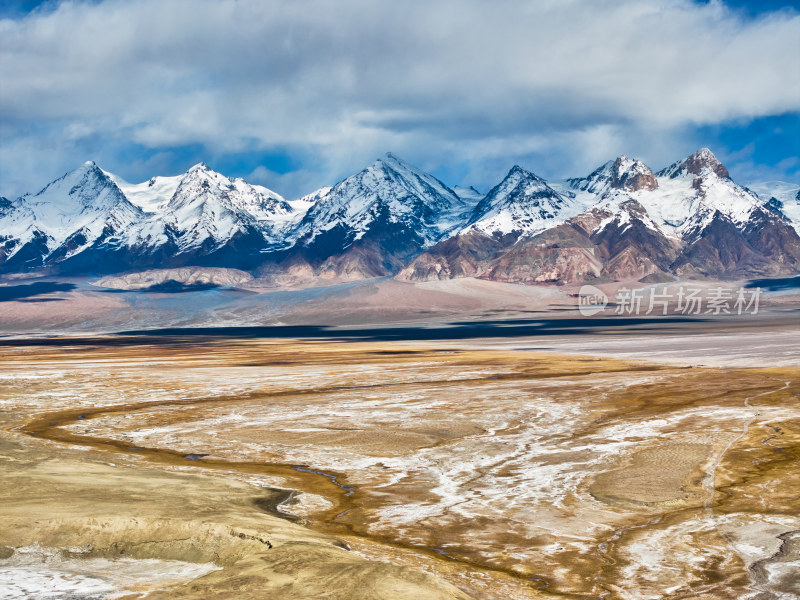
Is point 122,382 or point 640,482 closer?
point 640,482

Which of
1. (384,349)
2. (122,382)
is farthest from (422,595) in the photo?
(384,349)

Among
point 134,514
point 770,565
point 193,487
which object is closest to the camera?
point 770,565

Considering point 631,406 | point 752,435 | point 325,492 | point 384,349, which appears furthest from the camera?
point 384,349

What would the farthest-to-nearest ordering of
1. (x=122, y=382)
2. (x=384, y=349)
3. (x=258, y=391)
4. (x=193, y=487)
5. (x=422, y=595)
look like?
(x=384, y=349)
(x=122, y=382)
(x=258, y=391)
(x=193, y=487)
(x=422, y=595)

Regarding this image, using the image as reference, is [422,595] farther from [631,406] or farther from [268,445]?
[631,406]

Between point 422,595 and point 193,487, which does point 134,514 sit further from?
point 422,595

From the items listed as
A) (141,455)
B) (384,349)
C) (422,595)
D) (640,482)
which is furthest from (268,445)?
(384,349)
